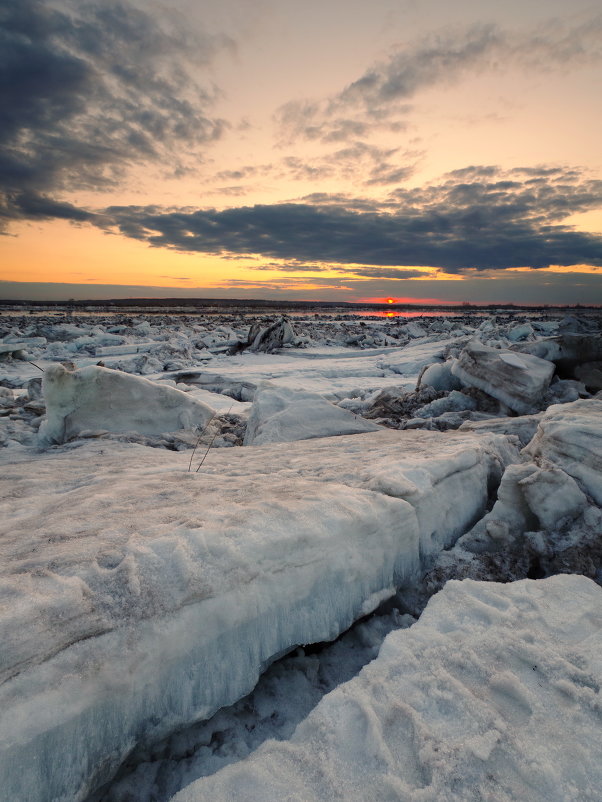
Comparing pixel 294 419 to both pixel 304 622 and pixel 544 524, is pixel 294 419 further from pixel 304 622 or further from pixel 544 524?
pixel 304 622

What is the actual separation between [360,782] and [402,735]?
8.2 inches

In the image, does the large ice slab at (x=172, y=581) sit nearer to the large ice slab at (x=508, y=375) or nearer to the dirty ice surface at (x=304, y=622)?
the dirty ice surface at (x=304, y=622)

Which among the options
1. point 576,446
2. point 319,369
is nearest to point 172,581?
point 576,446

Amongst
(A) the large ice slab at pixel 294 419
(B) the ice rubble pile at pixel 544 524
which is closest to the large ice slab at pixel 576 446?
(B) the ice rubble pile at pixel 544 524

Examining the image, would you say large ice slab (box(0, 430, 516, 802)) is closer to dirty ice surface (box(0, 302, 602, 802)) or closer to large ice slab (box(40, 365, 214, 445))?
dirty ice surface (box(0, 302, 602, 802))

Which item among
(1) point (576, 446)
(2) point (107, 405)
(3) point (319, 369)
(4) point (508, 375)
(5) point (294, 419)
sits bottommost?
(3) point (319, 369)

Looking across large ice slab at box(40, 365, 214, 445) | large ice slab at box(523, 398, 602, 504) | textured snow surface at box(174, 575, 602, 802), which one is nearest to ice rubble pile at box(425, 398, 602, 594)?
large ice slab at box(523, 398, 602, 504)

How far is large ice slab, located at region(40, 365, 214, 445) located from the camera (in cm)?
472

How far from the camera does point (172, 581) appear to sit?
1573 millimetres

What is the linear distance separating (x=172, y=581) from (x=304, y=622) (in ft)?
2.03

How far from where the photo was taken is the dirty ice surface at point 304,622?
3.98 feet

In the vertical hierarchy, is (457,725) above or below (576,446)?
below

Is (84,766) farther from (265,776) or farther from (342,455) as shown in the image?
(342,455)

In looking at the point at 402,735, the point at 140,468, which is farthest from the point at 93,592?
the point at 140,468
